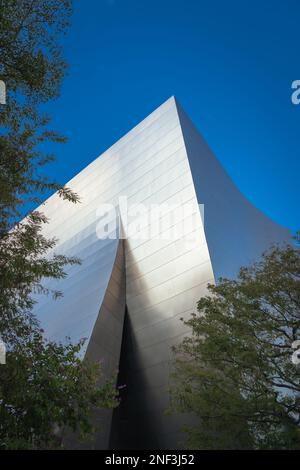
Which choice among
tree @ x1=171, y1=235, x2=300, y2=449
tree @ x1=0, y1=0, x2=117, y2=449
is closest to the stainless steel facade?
tree @ x1=171, y1=235, x2=300, y2=449

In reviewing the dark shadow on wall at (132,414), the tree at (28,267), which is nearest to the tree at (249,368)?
the tree at (28,267)

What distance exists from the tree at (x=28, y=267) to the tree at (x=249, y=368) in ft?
6.28

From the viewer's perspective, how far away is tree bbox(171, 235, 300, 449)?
5789 millimetres

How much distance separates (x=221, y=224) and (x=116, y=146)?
8294 mm

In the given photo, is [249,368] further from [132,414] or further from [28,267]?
[132,414]

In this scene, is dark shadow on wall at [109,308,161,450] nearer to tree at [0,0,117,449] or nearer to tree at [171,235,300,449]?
tree at [171,235,300,449]

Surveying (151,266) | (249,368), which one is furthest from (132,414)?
(249,368)

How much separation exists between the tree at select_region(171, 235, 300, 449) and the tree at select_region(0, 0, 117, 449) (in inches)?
75.3

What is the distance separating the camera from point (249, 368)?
619 cm

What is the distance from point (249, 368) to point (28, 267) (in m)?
3.86

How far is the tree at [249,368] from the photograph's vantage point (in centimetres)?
579

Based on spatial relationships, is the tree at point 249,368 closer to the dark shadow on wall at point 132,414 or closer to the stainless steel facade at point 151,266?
the stainless steel facade at point 151,266

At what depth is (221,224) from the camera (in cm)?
1264
